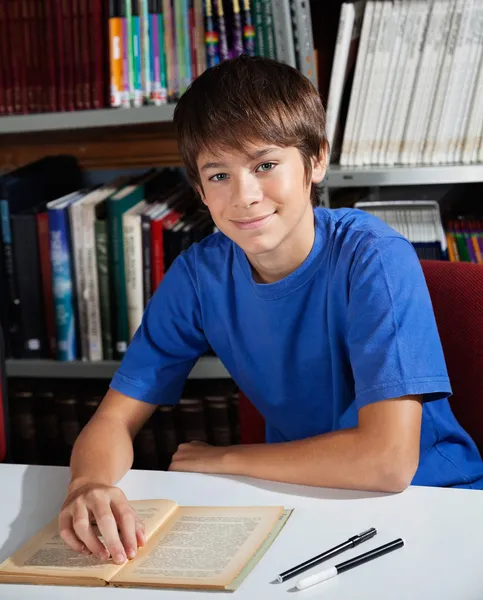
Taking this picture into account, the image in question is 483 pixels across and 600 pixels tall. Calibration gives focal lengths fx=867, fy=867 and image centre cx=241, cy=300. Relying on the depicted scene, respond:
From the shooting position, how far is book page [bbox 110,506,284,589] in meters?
0.82

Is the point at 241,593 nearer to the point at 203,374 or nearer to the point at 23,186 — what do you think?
the point at 203,374

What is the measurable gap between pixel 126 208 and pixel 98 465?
0.92m

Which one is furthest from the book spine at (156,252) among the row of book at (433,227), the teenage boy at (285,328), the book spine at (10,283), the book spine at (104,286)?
the teenage boy at (285,328)

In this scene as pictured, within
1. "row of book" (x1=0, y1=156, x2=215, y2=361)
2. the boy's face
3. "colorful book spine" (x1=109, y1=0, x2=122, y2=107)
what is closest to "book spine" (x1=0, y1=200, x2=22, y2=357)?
"row of book" (x1=0, y1=156, x2=215, y2=361)

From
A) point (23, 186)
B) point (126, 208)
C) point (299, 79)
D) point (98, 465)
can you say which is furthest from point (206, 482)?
point (23, 186)

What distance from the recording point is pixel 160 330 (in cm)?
135

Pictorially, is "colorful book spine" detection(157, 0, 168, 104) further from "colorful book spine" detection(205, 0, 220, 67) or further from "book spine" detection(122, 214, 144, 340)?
"book spine" detection(122, 214, 144, 340)

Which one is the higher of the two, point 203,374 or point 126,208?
point 126,208

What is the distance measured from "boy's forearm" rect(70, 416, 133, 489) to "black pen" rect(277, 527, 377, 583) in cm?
33

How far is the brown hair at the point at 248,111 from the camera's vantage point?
1194 mm

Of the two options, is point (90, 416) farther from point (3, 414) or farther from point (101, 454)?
point (101, 454)

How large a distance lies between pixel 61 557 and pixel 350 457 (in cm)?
36

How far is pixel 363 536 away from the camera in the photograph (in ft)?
2.84

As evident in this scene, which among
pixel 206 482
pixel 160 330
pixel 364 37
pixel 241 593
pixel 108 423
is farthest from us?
pixel 364 37
